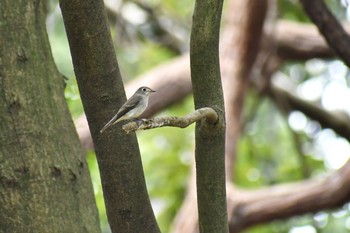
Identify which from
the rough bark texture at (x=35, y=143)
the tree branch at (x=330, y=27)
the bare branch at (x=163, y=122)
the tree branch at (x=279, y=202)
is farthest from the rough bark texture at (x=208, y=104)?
the tree branch at (x=279, y=202)

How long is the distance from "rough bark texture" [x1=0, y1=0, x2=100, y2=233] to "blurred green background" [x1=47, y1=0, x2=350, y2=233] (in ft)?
7.04

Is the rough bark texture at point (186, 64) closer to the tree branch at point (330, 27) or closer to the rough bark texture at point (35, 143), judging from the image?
the tree branch at point (330, 27)

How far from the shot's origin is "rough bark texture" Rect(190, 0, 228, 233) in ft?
11.1

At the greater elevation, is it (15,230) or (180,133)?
(180,133)

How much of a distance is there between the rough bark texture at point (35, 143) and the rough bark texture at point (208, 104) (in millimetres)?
545

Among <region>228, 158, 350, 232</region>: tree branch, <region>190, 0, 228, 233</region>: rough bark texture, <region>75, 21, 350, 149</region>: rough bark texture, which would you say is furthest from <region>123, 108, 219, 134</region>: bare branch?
<region>75, 21, 350, 149</region>: rough bark texture

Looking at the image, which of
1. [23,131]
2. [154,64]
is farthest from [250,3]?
[23,131]

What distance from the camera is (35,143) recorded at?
3590mm

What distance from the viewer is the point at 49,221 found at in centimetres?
353

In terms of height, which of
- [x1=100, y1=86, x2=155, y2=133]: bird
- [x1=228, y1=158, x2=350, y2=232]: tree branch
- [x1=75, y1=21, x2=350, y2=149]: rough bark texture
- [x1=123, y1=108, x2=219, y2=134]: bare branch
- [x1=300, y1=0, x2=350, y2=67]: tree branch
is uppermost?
[x1=75, y1=21, x2=350, y2=149]: rough bark texture

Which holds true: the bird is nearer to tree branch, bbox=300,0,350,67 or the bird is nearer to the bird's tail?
the bird's tail

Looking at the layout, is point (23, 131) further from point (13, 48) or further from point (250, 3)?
point (250, 3)

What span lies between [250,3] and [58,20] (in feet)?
8.53

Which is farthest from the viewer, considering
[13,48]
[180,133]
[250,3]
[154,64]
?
[154,64]
